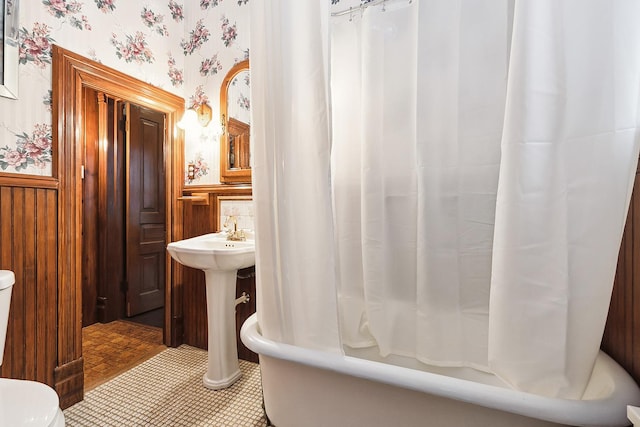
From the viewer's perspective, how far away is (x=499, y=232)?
0.81 m

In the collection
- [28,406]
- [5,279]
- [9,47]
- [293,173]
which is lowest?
[28,406]

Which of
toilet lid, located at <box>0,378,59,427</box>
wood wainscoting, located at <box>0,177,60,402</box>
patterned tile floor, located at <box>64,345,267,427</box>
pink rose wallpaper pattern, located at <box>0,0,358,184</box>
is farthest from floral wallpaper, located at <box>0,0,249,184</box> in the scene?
patterned tile floor, located at <box>64,345,267,427</box>

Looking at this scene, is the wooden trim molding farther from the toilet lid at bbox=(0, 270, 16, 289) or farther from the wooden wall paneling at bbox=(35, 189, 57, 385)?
the toilet lid at bbox=(0, 270, 16, 289)

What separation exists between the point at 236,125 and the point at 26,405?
167 cm

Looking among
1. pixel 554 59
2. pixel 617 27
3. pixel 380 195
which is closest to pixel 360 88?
pixel 380 195

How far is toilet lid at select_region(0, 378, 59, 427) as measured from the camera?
0.76 metres

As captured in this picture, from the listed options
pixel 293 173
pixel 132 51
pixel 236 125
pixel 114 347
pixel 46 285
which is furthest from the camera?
pixel 114 347

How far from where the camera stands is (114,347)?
213cm

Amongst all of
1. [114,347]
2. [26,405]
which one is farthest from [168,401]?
[114,347]

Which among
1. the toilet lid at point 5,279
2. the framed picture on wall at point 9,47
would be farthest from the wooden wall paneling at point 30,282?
the framed picture on wall at point 9,47

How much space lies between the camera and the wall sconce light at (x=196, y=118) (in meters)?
2.07

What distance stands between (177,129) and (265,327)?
1711 millimetres

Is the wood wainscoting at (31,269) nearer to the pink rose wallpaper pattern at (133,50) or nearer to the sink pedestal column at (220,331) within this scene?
the pink rose wallpaper pattern at (133,50)

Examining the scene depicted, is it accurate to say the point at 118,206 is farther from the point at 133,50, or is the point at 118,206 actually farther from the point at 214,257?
the point at 214,257
